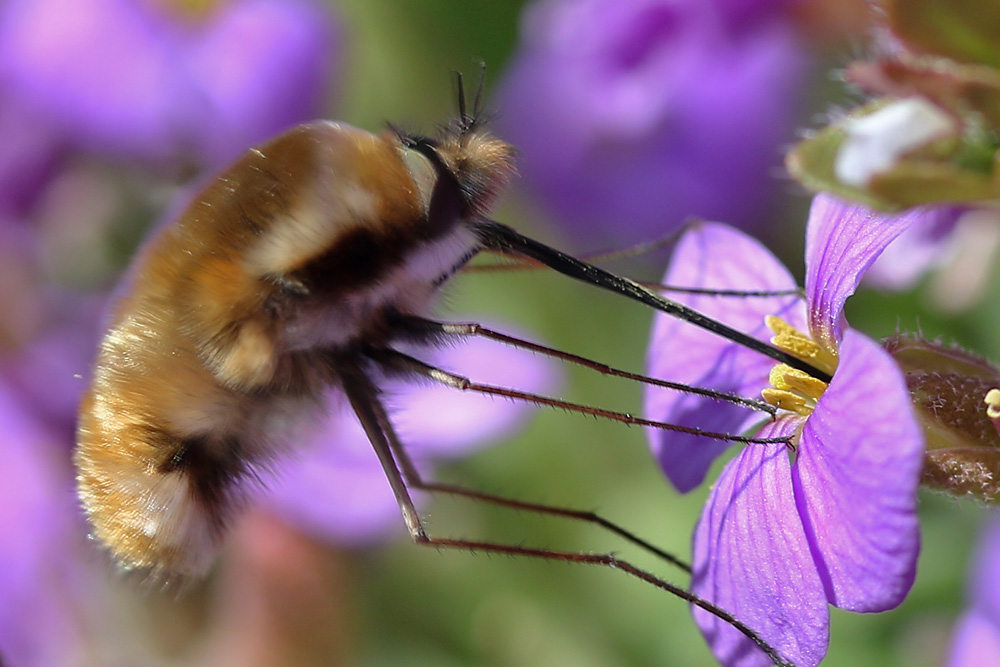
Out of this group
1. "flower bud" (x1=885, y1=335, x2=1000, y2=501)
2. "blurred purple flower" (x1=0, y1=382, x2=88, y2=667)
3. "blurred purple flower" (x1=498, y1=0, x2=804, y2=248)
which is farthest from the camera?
"blurred purple flower" (x1=498, y1=0, x2=804, y2=248)

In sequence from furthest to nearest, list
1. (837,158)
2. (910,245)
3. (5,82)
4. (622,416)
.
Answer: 1. (5,82)
2. (910,245)
3. (622,416)
4. (837,158)

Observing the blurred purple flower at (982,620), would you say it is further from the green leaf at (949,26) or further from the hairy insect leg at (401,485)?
the green leaf at (949,26)

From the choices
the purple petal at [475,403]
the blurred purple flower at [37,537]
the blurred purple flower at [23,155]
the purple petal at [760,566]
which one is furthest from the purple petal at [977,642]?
the blurred purple flower at [23,155]

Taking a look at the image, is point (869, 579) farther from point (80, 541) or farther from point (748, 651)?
point (80, 541)

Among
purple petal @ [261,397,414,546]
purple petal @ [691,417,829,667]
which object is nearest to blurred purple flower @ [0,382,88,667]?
purple petal @ [261,397,414,546]

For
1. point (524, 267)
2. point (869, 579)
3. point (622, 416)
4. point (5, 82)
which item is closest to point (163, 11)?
point (5, 82)

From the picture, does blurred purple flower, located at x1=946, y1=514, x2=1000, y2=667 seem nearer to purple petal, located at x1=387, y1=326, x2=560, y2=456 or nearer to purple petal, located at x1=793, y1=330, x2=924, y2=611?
purple petal, located at x1=793, y1=330, x2=924, y2=611

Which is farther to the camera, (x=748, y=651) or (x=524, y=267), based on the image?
(x=524, y=267)
